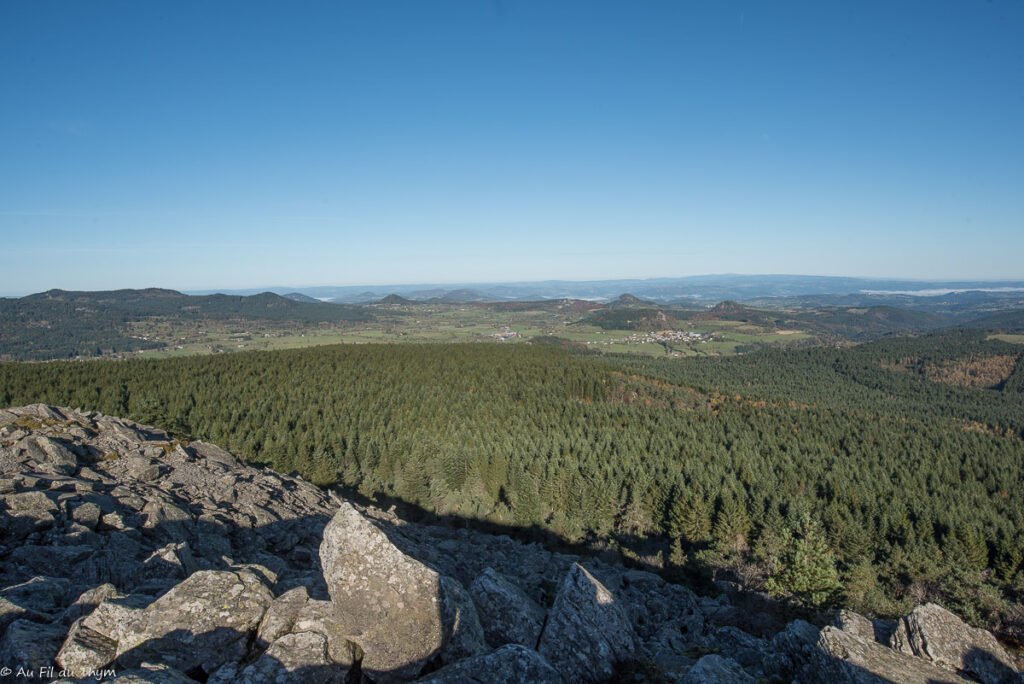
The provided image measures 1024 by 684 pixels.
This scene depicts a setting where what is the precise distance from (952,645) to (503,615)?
11.9 m

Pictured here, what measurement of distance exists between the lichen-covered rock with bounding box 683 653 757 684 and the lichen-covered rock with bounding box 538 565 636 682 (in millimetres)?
1944

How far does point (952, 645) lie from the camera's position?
11930 millimetres

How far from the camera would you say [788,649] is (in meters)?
13.1

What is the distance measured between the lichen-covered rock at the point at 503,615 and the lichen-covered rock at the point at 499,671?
3332 mm

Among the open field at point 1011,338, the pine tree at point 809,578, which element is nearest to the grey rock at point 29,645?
the pine tree at point 809,578

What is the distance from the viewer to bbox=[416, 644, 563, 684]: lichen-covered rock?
816 cm

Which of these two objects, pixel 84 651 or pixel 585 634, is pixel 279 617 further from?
pixel 585 634

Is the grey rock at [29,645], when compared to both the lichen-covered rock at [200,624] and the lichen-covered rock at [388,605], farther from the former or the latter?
the lichen-covered rock at [388,605]

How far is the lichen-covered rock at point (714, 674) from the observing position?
9.95m

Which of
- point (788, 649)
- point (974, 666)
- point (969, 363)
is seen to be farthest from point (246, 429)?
point (969, 363)

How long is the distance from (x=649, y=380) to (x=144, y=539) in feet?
263

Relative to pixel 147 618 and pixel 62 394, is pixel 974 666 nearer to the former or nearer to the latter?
pixel 147 618

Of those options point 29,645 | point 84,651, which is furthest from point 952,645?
point 29,645

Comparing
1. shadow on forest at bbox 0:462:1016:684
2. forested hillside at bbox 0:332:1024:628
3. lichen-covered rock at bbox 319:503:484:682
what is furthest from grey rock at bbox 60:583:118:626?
forested hillside at bbox 0:332:1024:628
